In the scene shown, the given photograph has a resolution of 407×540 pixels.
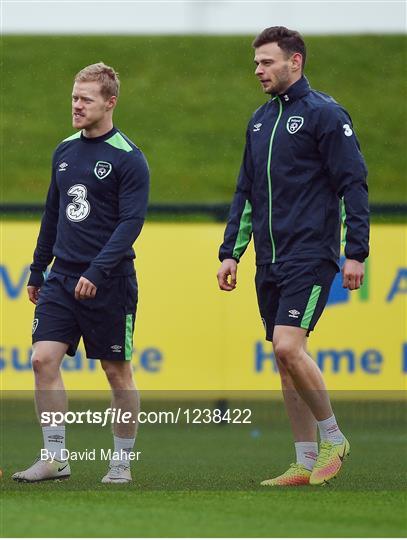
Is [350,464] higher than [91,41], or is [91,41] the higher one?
[91,41]

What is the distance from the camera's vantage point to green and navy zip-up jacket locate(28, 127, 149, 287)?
6883mm

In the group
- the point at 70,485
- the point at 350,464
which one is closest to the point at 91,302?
the point at 70,485

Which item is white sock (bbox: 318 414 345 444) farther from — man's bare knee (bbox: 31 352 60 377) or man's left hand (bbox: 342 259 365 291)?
→ man's bare knee (bbox: 31 352 60 377)

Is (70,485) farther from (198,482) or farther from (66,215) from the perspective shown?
(66,215)

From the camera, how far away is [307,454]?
6906 mm

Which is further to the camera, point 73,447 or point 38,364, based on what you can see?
point 73,447

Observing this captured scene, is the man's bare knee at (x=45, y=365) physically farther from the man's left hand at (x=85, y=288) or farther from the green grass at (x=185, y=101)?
the green grass at (x=185, y=101)

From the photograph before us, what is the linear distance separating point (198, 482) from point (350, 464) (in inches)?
54.7

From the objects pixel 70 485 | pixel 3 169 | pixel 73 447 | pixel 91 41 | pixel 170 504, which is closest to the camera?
pixel 170 504

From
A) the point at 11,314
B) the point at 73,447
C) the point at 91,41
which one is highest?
the point at 91,41

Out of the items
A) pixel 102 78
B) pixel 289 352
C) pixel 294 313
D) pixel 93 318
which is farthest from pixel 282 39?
pixel 93 318

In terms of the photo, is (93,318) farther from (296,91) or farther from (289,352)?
(296,91)

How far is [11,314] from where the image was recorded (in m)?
10.9

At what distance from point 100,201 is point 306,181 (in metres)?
1.10
